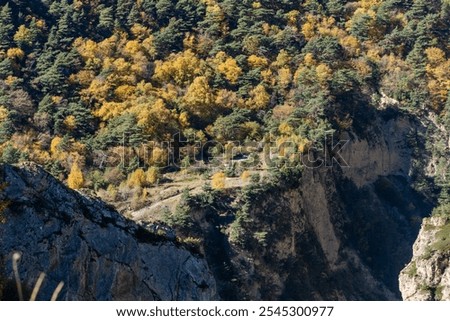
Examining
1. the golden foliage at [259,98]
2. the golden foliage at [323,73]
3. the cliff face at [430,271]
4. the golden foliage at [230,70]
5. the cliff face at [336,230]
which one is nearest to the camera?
the cliff face at [430,271]

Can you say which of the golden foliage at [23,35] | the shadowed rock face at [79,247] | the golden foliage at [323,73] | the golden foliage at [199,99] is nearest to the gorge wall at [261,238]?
the shadowed rock face at [79,247]

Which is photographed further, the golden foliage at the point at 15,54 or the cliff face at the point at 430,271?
the golden foliage at the point at 15,54

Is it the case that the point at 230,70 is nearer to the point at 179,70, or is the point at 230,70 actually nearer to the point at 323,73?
the point at 179,70

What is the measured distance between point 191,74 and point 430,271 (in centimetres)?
4136

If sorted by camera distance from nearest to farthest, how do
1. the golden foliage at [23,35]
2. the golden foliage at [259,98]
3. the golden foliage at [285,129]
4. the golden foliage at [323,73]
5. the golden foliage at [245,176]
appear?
the golden foliage at [245,176] → the golden foliage at [285,129] → the golden foliage at [259,98] → the golden foliage at [323,73] → the golden foliage at [23,35]

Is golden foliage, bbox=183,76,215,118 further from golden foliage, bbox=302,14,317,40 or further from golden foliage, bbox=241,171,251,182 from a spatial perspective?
golden foliage, bbox=302,14,317,40

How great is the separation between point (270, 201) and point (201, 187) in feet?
20.5

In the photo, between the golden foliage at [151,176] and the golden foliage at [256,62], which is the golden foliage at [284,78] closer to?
the golden foliage at [256,62]

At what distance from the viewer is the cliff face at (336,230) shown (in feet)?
279

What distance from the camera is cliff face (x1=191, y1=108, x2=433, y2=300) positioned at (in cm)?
8506

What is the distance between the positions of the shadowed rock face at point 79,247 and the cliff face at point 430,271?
23250mm

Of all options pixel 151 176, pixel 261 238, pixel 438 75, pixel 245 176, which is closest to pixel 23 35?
pixel 151 176
